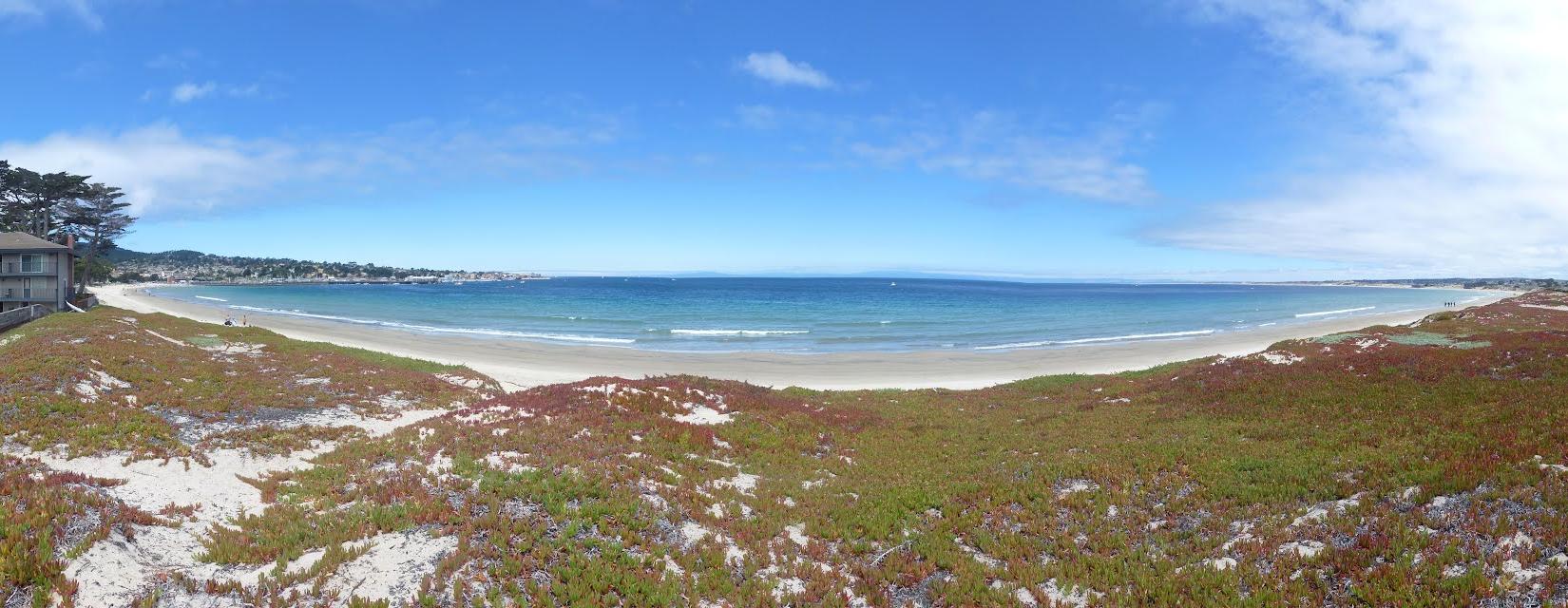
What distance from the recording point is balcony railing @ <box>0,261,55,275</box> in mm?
52500

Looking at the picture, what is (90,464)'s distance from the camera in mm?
12883

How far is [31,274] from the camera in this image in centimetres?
5241

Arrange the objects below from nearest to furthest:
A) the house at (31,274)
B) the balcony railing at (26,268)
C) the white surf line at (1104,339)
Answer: the house at (31,274) < the balcony railing at (26,268) < the white surf line at (1104,339)

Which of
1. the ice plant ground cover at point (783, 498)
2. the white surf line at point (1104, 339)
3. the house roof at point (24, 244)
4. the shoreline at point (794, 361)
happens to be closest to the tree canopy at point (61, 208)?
the house roof at point (24, 244)

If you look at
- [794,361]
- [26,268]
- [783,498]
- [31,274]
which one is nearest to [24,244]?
[26,268]

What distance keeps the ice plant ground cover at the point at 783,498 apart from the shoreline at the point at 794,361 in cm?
1720

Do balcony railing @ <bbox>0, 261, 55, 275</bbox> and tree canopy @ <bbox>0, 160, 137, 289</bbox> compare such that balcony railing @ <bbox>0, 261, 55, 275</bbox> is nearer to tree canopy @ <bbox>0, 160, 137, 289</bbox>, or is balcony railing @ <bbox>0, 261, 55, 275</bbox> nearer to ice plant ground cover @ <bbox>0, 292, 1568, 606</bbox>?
tree canopy @ <bbox>0, 160, 137, 289</bbox>

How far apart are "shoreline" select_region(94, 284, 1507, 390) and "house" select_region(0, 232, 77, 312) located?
54.2 feet

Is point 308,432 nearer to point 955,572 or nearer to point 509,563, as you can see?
point 509,563

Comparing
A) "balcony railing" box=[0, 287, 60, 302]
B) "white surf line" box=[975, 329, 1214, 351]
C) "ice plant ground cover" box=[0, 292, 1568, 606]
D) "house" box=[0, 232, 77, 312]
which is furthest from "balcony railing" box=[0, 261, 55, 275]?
"white surf line" box=[975, 329, 1214, 351]

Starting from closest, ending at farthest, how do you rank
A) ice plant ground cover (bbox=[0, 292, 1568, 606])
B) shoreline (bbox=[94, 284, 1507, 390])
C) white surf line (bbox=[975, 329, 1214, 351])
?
ice plant ground cover (bbox=[0, 292, 1568, 606]) < shoreline (bbox=[94, 284, 1507, 390]) < white surf line (bbox=[975, 329, 1214, 351])

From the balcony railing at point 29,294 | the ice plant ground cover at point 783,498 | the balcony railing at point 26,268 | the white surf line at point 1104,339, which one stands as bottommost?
the white surf line at point 1104,339

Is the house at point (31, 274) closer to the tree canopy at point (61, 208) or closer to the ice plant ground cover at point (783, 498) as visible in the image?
the tree canopy at point (61, 208)

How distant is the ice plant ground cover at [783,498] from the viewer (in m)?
7.97
